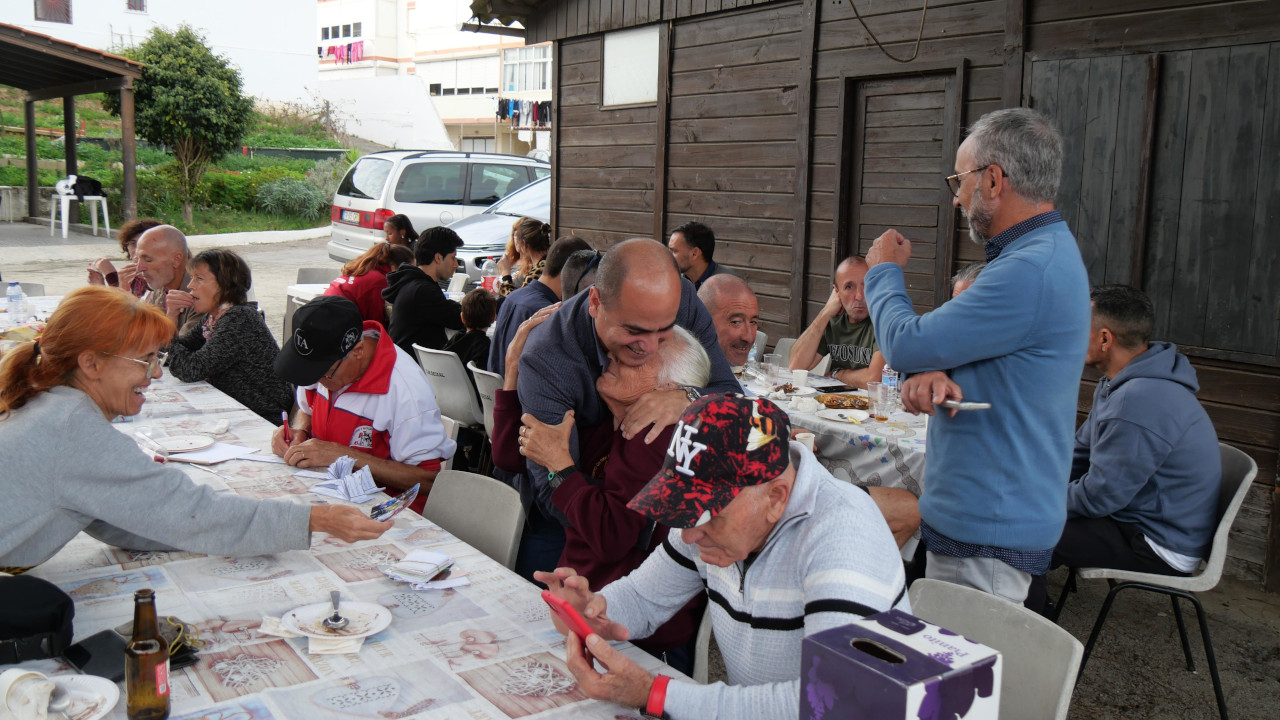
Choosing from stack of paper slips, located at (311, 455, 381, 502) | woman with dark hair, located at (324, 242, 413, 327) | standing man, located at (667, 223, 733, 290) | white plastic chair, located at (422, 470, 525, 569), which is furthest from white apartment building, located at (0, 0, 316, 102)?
white plastic chair, located at (422, 470, 525, 569)

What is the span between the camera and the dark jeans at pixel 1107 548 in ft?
11.3

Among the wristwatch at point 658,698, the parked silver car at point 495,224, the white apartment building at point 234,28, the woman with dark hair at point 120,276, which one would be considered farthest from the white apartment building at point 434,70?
the wristwatch at point 658,698

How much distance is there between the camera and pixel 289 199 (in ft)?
75.4

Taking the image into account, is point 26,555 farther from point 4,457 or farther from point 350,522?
point 350,522

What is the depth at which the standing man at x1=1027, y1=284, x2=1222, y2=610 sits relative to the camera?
3367 mm

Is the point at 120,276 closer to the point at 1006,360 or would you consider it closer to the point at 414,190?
the point at 1006,360

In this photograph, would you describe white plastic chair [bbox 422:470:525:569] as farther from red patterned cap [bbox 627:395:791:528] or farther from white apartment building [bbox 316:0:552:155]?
white apartment building [bbox 316:0:552:155]

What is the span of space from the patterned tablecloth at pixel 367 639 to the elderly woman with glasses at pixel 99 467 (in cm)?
8

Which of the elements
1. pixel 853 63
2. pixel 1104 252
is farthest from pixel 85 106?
pixel 1104 252

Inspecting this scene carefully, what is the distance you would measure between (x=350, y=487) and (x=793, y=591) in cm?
181

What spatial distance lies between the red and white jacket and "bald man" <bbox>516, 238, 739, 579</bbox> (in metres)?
1.03

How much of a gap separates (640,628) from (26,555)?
143cm

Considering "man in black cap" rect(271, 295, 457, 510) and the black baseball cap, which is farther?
"man in black cap" rect(271, 295, 457, 510)

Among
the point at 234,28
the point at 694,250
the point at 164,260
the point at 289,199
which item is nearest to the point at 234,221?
the point at 289,199
